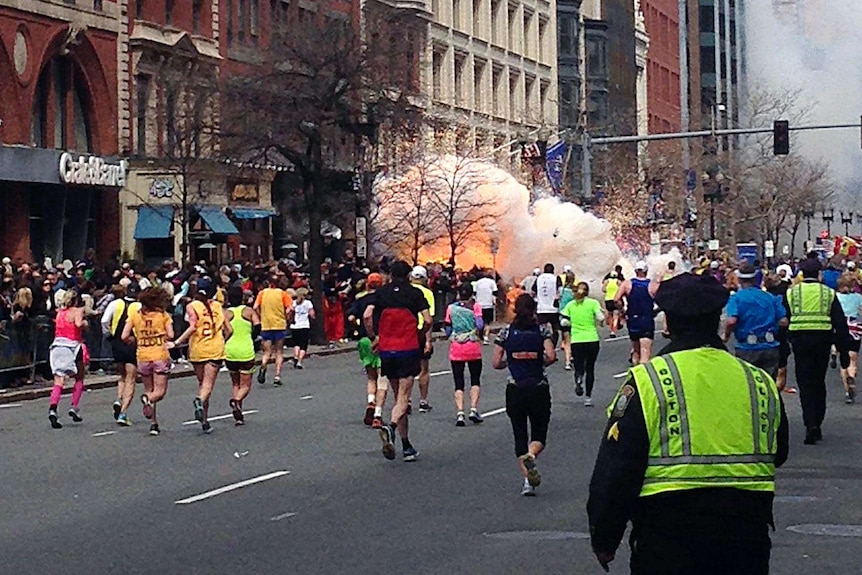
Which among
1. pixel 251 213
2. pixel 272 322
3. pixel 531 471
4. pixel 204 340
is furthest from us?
pixel 251 213

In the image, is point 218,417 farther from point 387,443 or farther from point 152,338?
point 387,443

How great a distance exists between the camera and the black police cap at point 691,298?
5.86 metres

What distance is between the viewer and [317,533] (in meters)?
12.1

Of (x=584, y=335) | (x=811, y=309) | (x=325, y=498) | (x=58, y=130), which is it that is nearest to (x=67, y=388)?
(x=584, y=335)

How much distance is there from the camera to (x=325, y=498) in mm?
13938

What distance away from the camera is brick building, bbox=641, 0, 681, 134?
352 feet

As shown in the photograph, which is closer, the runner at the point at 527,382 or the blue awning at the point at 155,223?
the runner at the point at 527,382

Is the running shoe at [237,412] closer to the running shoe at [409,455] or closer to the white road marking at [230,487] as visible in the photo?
the running shoe at [409,455]

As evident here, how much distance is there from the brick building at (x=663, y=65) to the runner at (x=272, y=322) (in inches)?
3020

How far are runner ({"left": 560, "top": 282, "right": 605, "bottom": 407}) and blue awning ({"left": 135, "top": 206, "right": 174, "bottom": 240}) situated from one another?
24.1 metres

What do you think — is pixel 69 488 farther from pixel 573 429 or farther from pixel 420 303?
pixel 573 429

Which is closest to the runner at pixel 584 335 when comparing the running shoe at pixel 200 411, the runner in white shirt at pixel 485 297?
the running shoe at pixel 200 411

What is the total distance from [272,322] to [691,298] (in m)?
22.9

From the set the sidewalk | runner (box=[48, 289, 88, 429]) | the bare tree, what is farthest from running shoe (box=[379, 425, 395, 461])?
the bare tree
